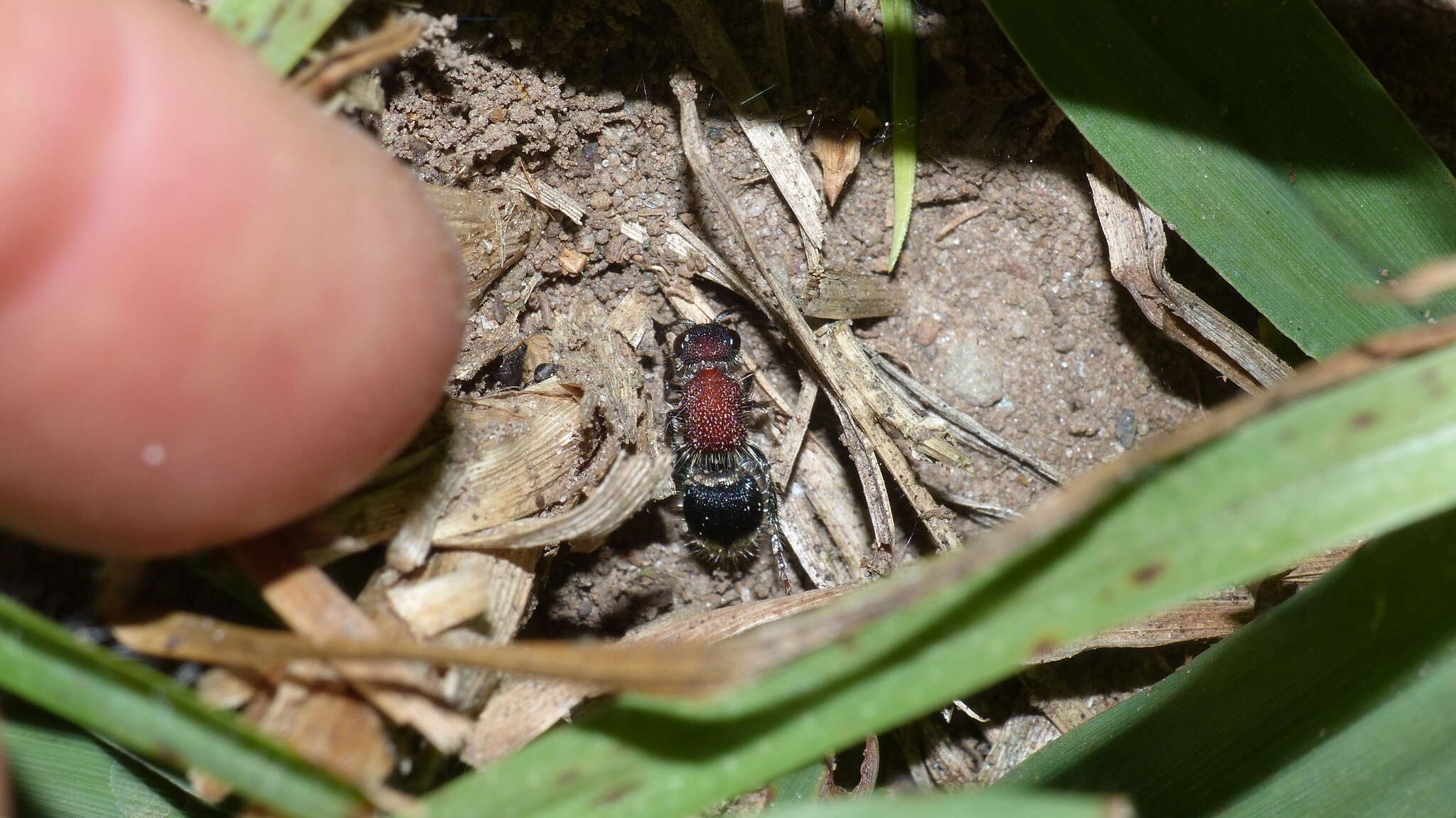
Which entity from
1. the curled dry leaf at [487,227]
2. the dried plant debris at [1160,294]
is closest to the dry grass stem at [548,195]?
the curled dry leaf at [487,227]

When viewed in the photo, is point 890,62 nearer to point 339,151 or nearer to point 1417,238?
point 1417,238

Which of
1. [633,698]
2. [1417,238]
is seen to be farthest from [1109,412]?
[633,698]

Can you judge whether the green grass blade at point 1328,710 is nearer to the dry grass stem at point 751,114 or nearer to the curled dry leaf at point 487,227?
the dry grass stem at point 751,114

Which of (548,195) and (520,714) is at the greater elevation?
(548,195)

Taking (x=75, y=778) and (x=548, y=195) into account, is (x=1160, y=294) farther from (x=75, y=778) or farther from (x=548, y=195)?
(x=75, y=778)

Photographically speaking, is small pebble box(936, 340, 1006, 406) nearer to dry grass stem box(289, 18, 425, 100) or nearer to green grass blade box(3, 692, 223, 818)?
dry grass stem box(289, 18, 425, 100)

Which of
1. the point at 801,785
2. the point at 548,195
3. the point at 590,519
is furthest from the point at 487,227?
the point at 801,785
